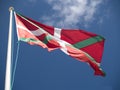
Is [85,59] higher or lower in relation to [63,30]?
lower

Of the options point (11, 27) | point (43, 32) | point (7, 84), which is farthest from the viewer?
point (43, 32)

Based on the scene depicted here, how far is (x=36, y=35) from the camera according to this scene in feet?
45.7

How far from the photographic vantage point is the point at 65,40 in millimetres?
14469

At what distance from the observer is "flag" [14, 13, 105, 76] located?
1373cm

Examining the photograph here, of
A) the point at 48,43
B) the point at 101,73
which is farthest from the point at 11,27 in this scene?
the point at 101,73

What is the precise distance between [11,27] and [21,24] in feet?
2.56

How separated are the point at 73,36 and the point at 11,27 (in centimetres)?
277

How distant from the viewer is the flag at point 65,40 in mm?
13734

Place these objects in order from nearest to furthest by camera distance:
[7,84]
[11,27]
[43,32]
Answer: [7,84], [11,27], [43,32]

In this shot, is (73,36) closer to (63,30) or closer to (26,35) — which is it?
(63,30)

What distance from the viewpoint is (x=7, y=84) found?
39.1 ft

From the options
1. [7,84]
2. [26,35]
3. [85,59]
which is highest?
[26,35]

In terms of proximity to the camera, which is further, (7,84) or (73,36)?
(73,36)

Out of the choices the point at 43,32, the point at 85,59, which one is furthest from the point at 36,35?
the point at 85,59
